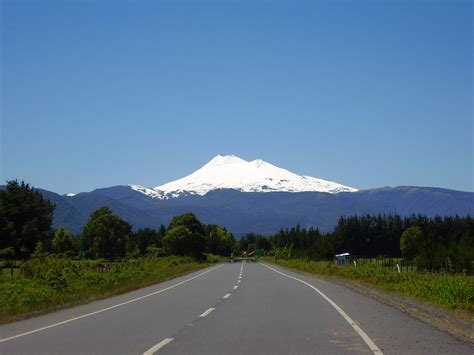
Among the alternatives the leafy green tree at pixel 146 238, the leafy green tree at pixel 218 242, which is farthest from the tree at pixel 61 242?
the leafy green tree at pixel 146 238

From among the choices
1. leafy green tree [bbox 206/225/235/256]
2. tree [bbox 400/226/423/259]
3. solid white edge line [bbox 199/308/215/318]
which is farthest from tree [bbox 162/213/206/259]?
solid white edge line [bbox 199/308/215/318]

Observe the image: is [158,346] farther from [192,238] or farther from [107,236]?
[107,236]

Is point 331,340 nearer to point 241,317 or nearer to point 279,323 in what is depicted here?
point 279,323

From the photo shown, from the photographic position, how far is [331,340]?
11539 mm

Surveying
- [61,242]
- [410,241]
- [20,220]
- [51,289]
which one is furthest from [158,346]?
[410,241]

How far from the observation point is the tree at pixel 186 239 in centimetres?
9875

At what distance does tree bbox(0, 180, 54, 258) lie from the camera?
245ft

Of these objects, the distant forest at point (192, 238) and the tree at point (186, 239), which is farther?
the tree at point (186, 239)

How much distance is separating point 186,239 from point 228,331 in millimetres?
86412

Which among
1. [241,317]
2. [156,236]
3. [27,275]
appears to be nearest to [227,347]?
[241,317]

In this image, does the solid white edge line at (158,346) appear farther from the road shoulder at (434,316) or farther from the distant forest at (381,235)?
the distant forest at (381,235)

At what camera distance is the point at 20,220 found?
3051 inches

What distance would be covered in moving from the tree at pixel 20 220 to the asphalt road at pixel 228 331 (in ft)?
195

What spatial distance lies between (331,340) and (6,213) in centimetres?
7116
